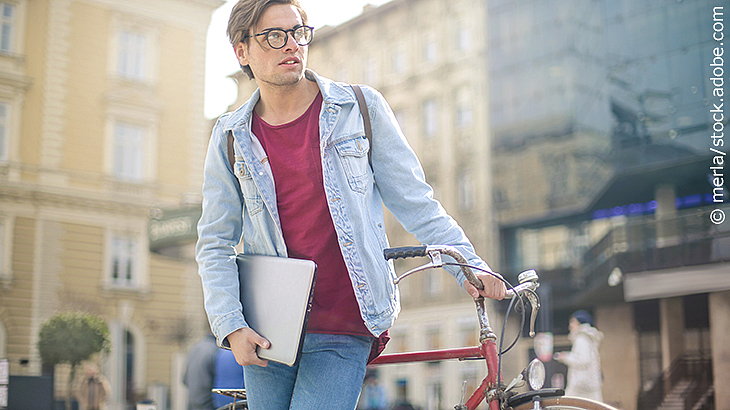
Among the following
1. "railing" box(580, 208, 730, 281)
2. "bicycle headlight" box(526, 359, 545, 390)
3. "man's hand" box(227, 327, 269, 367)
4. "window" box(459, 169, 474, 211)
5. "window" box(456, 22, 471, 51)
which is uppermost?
"window" box(456, 22, 471, 51)

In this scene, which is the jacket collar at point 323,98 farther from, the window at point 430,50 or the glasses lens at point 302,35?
the window at point 430,50

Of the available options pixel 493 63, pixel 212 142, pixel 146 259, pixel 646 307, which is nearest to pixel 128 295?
pixel 146 259

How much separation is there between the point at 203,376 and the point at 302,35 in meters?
4.86

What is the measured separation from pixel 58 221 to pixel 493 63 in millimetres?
13151

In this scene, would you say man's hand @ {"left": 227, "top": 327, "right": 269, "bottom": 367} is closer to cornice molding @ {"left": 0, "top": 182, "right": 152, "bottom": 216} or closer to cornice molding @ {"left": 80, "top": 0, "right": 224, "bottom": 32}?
cornice molding @ {"left": 0, "top": 182, "right": 152, "bottom": 216}

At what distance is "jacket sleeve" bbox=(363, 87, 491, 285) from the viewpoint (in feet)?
7.32

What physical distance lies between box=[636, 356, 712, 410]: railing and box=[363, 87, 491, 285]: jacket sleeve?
546 inches

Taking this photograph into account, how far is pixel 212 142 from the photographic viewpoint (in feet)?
7.72

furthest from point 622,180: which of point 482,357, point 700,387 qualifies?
point 482,357

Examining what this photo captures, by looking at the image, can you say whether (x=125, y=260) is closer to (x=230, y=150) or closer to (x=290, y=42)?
(x=230, y=150)

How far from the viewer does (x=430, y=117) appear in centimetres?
2883

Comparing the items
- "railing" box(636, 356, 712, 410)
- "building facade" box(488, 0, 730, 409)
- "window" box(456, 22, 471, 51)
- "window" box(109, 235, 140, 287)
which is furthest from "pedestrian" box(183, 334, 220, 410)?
"window" box(456, 22, 471, 51)

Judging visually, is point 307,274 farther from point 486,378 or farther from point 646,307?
point 646,307

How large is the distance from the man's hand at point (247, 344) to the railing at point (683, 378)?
1410 centimetres
